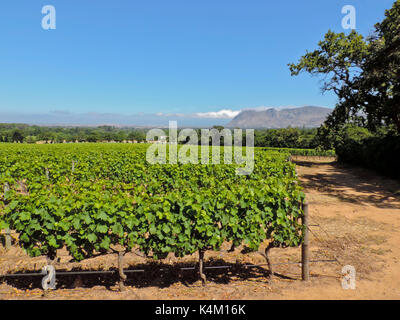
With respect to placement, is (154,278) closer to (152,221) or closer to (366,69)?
(152,221)

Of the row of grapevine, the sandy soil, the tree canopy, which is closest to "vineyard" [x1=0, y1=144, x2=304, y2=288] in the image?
the row of grapevine

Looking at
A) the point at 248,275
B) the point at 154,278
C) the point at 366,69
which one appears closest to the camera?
the point at 154,278

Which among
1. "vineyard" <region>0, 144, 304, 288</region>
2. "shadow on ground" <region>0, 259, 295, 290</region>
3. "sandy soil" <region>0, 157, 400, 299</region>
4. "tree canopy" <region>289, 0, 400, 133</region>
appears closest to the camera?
"vineyard" <region>0, 144, 304, 288</region>

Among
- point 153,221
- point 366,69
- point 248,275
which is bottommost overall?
point 248,275

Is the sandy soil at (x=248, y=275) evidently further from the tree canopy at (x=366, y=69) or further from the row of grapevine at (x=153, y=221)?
the tree canopy at (x=366, y=69)

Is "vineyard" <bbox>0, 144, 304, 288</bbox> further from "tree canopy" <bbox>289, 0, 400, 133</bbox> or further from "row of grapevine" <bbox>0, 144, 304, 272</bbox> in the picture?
"tree canopy" <bbox>289, 0, 400, 133</bbox>

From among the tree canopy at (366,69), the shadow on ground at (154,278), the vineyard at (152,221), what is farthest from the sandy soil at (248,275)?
the tree canopy at (366,69)

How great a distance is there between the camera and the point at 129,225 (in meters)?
4.52

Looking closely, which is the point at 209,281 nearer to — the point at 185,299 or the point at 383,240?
the point at 185,299

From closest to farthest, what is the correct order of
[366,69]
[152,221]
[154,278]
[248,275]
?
[152,221], [154,278], [248,275], [366,69]

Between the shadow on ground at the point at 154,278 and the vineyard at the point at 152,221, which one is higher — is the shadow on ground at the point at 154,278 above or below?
below

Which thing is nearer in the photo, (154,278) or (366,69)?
(154,278)

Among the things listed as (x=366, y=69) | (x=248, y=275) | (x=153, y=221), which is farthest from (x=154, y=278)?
(x=366, y=69)

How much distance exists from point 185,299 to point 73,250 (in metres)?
2.25
